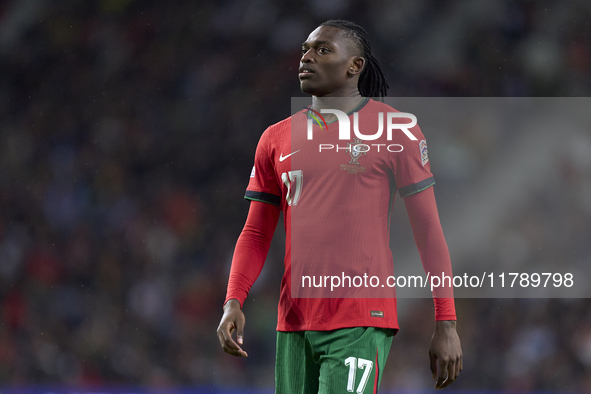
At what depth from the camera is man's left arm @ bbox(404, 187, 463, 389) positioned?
206 centimetres

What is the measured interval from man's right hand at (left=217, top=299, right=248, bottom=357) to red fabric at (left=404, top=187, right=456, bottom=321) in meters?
0.60

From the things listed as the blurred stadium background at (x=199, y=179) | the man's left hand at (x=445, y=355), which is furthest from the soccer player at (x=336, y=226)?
the blurred stadium background at (x=199, y=179)

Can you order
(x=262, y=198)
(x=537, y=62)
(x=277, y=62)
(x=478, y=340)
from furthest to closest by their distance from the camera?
(x=277, y=62), (x=537, y=62), (x=478, y=340), (x=262, y=198)

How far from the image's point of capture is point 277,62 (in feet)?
21.2

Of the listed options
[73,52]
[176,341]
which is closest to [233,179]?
[176,341]

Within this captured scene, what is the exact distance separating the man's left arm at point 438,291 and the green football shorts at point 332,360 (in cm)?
16

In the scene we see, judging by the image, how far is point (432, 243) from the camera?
2.17 m

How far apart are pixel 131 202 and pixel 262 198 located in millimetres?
4189

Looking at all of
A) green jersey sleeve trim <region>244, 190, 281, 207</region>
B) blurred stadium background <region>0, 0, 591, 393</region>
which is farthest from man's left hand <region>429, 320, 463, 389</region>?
blurred stadium background <region>0, 0, 591, 393</region>

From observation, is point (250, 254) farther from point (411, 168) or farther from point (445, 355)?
point (445, 355)

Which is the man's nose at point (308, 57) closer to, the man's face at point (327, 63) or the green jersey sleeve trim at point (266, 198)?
the man's face at point (327, 63)

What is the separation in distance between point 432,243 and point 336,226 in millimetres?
303

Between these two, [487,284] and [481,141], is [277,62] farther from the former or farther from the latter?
[487,284]

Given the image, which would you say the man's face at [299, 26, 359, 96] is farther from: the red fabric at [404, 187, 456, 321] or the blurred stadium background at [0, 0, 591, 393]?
the blurred stadium background at [0, 0, 591, 393]
